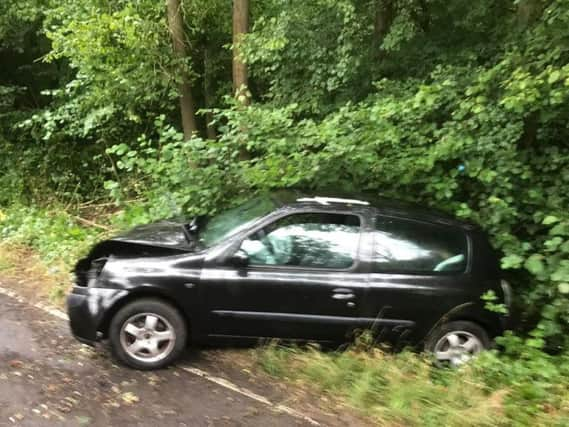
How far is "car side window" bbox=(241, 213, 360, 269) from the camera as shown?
16.5 feet

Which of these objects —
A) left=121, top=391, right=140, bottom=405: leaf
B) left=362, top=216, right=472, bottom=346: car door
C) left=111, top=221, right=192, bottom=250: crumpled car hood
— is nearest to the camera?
left=121, top=391, right=140, bottom=405: leaf

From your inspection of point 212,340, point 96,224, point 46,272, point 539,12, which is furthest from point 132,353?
point 539,12

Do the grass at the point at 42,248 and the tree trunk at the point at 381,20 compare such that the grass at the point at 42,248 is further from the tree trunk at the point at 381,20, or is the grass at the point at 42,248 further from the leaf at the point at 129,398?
the tree trunk at the point at 381,20

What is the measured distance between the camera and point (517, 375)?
473 centimetres

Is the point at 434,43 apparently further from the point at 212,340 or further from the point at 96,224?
the point at 212,340

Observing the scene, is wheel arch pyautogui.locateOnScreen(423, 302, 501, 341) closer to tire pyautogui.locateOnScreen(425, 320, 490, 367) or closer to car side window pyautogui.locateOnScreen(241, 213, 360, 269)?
tire pyautogui.locateOnScreen(425, 320, 490, 367)

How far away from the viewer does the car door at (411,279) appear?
5074 mm

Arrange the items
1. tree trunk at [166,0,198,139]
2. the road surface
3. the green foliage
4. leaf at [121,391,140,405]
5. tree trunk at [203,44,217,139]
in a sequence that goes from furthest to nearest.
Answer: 1. tree trunk at [203,44,217,139]
2. tree trunk at [166,0,198,139]
3. the green foliage
4. leaf at [121,391,140,405]
5. the road surface

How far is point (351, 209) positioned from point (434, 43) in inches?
235

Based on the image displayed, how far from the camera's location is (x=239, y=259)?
192 inches

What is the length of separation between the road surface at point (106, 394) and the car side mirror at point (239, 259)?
0.96 meters

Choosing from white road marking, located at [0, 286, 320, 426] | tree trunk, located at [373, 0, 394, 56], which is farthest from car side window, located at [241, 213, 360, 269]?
tree trunk, located at [373, 0, 394, 56]

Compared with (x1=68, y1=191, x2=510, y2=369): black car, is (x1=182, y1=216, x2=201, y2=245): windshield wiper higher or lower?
higher

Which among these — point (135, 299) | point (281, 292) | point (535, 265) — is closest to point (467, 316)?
point (535, 265)
